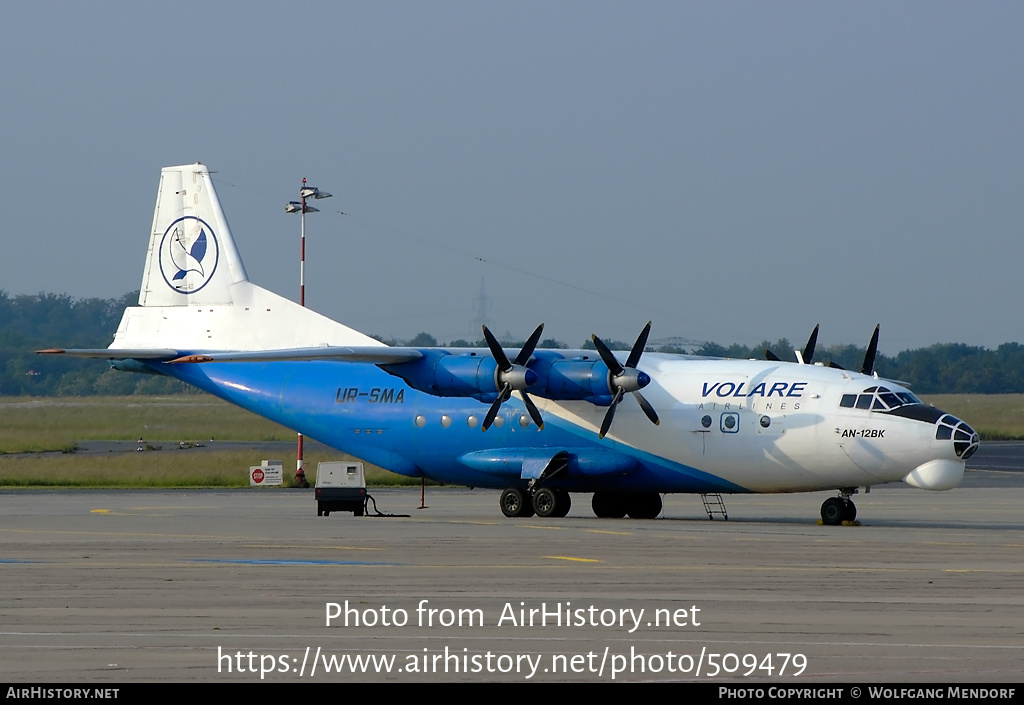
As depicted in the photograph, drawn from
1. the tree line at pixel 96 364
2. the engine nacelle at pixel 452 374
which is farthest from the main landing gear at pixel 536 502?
the tree line at pixel 96 364

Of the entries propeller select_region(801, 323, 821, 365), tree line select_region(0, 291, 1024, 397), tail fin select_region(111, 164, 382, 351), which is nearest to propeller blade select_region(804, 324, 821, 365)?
propeller select_region(801, 323, 821, 365)

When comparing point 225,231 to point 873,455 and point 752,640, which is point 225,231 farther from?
point 752,640

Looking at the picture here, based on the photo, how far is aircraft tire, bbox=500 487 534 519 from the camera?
3052cm

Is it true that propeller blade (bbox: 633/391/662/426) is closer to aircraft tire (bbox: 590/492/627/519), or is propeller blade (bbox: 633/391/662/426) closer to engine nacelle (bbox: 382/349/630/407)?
engine nacelle (bbox: 382/349/630/407)

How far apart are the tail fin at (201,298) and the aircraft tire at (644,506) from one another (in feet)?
26.5

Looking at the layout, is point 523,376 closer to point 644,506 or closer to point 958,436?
point 644,506

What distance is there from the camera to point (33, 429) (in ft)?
248

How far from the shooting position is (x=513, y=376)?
94.4 feet

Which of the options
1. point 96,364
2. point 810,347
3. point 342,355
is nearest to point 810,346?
point 810,347

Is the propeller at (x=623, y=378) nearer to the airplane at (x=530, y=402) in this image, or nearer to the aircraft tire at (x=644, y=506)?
the airplane at (x=530, y=402)

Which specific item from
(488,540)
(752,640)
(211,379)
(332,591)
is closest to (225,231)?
(211,379)

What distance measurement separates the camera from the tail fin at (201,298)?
34.3 meters

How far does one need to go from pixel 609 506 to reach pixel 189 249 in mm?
13158

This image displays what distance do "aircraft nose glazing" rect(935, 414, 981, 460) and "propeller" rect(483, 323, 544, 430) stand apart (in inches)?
328
